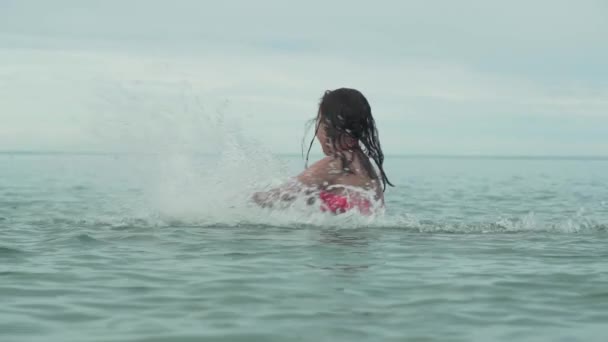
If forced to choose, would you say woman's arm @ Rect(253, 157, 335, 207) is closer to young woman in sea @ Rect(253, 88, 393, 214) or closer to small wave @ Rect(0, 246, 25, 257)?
young woman in sea @ Rect(253, 88, 393, 214)

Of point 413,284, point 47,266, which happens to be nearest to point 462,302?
point 413,284

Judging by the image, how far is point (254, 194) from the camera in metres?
10.8

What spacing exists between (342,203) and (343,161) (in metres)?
0.51

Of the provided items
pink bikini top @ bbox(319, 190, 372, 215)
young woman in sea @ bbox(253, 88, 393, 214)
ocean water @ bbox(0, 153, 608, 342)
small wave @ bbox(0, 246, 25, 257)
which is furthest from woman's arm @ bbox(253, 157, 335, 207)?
small wave @ bbox(0, 246, 25, 257)

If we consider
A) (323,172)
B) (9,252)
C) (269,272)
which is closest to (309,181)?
(323,172)

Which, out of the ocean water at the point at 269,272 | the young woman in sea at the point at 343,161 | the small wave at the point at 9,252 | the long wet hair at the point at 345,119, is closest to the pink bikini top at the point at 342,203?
the young woman in sea at the point at 343,161

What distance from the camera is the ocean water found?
16.9 feet

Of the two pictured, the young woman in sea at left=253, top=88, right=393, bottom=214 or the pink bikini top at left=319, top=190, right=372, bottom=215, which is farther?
the pink bikini top at left=319, top=190, right=372, bottom=215

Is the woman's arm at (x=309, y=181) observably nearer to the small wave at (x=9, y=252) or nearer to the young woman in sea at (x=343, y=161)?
the young woman in sea at (x=343, y=161)

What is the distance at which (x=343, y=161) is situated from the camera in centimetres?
1014

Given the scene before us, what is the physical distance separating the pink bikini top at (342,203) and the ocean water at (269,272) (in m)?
0.12

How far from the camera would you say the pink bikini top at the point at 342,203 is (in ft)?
33.6

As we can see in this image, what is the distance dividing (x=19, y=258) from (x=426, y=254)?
147 inches

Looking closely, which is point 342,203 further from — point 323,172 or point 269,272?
point 269,272
